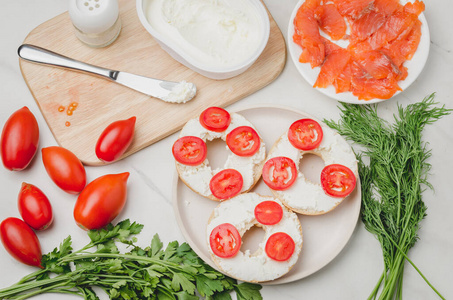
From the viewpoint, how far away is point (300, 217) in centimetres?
247

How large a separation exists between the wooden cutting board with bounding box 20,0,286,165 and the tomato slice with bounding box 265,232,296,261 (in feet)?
2.45

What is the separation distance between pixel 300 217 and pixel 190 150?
655mm

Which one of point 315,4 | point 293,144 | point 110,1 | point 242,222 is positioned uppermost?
point 110,1

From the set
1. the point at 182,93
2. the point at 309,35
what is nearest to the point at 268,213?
the point at 182,93

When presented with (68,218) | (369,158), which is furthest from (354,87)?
(68,218)

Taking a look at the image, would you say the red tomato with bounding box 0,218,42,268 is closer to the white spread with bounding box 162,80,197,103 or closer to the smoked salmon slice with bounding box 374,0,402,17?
the white spread with bounding box 162,80,197,103

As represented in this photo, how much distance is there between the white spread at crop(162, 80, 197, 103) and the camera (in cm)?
248

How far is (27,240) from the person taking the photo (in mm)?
2361

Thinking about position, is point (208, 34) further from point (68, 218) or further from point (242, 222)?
point (68, 218)

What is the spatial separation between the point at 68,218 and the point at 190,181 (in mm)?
682

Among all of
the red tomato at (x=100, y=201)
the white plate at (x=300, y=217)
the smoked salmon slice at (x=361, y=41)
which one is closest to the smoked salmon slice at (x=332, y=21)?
the smoked salmon slice at (x=361, y=41)

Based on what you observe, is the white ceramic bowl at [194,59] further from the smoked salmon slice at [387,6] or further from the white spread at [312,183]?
the smoked salmon slice at [387,6]

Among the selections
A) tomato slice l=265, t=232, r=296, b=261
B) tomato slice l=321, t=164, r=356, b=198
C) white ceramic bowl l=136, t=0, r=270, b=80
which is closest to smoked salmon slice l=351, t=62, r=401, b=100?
tomato slice l=321, t=164, r=356, b=198

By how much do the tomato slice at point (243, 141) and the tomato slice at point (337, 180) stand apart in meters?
0.36
